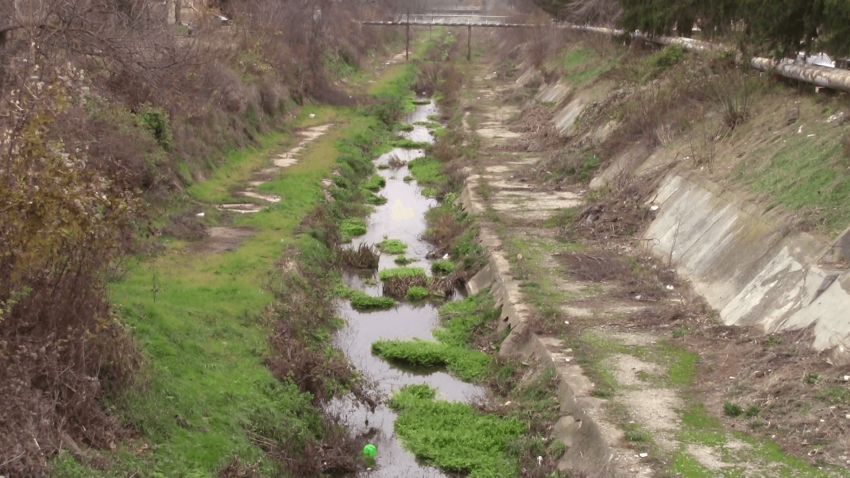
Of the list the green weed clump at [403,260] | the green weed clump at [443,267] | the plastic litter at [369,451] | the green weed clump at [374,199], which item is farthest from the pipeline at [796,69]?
the plastic litter at [369,451]

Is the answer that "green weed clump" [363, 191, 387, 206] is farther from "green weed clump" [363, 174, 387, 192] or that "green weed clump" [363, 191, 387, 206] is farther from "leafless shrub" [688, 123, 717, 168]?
"leafless shrub" [688, 123, 717, 168]

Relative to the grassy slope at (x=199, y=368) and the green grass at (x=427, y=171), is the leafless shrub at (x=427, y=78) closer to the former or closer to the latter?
the green grass at (x=427, y=171)

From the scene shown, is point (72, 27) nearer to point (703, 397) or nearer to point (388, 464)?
point (388, 464)

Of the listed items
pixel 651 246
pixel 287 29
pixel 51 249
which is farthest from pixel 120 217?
pixel 287 29

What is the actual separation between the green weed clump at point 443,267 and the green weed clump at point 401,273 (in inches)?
15.8

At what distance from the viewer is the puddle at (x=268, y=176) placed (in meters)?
18.5

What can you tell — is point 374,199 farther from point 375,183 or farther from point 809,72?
point 809,72

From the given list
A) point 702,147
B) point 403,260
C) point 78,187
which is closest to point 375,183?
point 403,260

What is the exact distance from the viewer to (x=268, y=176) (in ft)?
70.9

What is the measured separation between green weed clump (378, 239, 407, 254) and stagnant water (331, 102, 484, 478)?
16cm

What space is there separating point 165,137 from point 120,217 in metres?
10.4

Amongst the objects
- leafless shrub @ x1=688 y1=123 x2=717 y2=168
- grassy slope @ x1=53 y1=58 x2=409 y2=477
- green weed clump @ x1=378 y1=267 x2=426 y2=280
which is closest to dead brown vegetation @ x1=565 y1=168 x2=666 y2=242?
leafless shrub @ x1=688 y1=123 x2=717 y2=168

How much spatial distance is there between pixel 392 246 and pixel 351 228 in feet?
4.52

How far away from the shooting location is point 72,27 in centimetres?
1209
